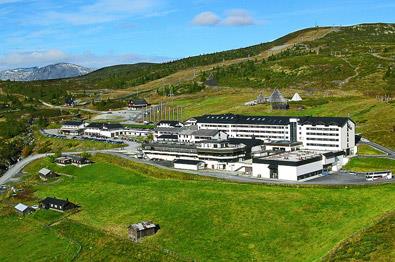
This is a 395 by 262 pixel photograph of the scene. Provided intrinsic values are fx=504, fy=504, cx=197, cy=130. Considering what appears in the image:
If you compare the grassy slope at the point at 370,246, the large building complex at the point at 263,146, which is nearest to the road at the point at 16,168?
the large building complex at the point at 263,146

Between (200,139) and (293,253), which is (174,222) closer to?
(293,253)

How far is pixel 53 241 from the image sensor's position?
6056cm

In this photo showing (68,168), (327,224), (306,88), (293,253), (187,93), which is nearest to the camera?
(293,253)

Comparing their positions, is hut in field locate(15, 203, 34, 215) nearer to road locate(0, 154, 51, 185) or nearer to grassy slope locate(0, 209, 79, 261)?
grassy slope locate(0, 209, 79, 261)

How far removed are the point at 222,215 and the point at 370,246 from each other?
21.2 metres

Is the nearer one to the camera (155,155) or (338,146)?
(338,146)

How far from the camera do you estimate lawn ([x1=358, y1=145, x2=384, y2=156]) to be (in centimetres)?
8631

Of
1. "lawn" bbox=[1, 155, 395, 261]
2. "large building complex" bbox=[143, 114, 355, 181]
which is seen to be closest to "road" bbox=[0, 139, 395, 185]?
"large building complex" bbox=[143, 114, 355, 181]

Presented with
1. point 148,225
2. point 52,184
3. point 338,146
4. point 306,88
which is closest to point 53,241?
point 148,225

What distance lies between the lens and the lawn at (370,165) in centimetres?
7794

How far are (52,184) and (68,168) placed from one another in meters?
9.02

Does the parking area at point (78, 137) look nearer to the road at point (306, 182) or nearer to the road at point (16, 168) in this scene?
the road at point (16, 168)

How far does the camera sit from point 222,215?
62344 mm

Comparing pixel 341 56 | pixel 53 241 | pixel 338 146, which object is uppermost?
pixel 341 56
